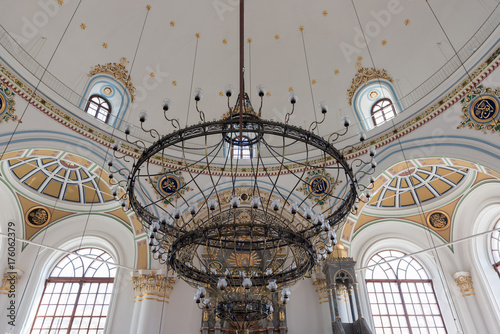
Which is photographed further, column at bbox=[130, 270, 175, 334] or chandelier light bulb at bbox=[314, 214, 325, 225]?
column at bbox=[130, 270, 175, 334]

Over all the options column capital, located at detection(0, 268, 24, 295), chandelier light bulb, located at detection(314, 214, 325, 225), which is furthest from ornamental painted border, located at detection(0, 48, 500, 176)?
column capital, located at detection(0, 268, 24, 295)

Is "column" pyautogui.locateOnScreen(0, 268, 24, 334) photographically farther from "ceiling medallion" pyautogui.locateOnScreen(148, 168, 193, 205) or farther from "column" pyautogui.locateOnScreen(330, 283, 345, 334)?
"column" pyautogui.locateOnScreen(330, 283, 345, 334)

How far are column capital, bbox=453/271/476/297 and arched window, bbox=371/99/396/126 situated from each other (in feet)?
16.6

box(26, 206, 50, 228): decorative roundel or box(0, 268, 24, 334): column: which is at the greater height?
box(26, 206, 50, 228): decorative roundel

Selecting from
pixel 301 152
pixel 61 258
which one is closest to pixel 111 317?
pixel 61 258

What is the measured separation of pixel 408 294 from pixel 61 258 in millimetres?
11178

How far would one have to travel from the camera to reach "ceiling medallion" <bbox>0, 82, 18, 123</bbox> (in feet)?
27.0

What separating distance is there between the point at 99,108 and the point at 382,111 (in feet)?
29.6

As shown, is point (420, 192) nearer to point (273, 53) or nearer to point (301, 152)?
point (301, 152)

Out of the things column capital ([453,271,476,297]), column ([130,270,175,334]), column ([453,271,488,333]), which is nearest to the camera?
column ([130,270,175,334])

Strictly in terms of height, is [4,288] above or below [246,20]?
below

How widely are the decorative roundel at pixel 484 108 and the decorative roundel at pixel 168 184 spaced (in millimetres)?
8144

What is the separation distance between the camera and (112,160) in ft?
18.1

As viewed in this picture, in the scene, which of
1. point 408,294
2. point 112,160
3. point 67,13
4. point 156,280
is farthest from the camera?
point 408,294
